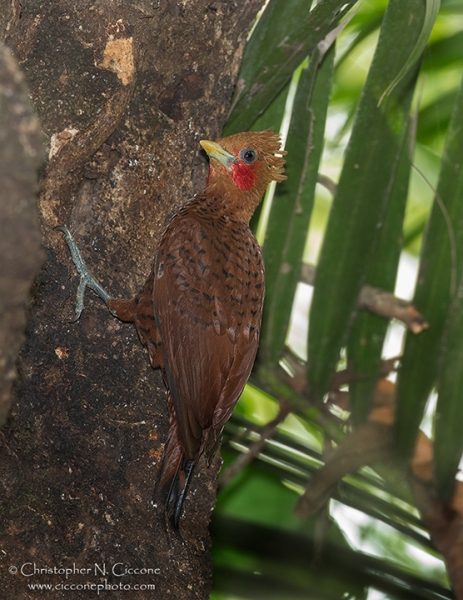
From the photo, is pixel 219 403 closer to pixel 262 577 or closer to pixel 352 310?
pixel 352 310

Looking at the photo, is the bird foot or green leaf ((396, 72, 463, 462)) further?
green leaf ((396, 72, 463, 462))

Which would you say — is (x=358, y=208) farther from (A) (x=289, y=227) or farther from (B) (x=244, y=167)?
(B) (x=244, y=167)

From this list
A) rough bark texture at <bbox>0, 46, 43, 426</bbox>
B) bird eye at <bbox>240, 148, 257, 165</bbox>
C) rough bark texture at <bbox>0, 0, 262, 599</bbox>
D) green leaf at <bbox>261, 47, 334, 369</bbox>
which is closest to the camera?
rough bark texture at <bbox>0, 46, 43, 426</bbox>

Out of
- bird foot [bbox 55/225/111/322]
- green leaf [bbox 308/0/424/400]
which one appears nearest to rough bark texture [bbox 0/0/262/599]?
bird foot [bbox 55/225/111/322]

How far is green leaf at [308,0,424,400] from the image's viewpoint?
2.42 metres

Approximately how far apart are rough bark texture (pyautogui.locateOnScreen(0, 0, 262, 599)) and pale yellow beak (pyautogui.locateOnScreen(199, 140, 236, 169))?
0.28 ft

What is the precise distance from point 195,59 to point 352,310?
3.21 feet

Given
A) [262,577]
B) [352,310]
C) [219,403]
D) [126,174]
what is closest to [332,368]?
[352,310]

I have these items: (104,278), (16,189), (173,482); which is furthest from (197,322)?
(16,189)

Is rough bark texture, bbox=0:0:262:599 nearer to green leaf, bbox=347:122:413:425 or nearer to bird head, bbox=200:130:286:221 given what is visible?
bird head, bbox=200:130:286:221

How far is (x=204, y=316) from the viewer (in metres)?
2.16

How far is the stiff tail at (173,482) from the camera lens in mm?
2002

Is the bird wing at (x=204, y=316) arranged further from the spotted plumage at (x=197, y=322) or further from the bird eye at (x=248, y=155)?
the bird eye at (x=248, y=155)

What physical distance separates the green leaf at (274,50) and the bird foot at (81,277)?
681 mm
